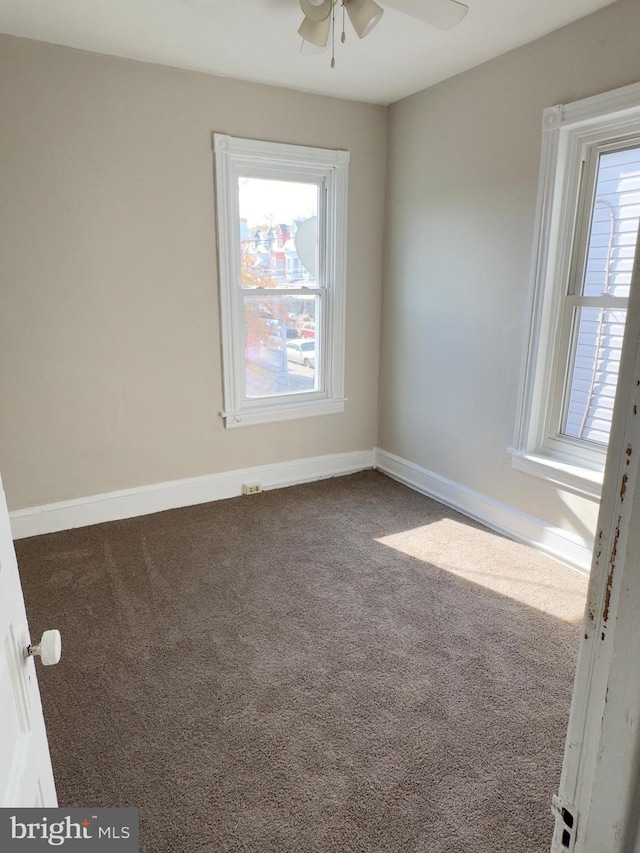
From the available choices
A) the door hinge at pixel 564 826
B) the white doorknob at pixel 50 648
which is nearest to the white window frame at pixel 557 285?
the door hinge at pixel 564 826

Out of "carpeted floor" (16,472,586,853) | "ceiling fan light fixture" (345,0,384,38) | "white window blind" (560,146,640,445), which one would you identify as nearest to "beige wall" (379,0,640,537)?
"white window blind" (560,146,640,445)

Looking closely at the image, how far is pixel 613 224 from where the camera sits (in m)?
2.53

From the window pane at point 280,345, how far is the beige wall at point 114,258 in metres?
0.26

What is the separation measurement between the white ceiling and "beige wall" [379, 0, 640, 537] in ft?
0.60

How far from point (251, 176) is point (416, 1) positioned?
1.58 m

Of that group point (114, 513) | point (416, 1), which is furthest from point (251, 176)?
point (114, 513)

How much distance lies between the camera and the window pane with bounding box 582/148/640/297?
8.00 ft

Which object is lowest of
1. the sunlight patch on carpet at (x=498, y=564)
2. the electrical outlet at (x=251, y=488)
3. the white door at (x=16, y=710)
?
the sunlight patch on carpet at (x=498, y=564)

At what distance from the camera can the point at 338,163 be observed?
3566 mm

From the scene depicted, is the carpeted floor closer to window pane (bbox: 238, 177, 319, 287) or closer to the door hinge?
the door hinge

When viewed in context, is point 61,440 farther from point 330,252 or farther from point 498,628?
point 498,628

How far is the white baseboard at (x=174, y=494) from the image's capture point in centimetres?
314

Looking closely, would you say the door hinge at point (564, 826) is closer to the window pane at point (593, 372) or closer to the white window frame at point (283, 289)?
the window pane at point (593, 372)

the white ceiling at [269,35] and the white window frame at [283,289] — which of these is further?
the white window frame at [283,289]
